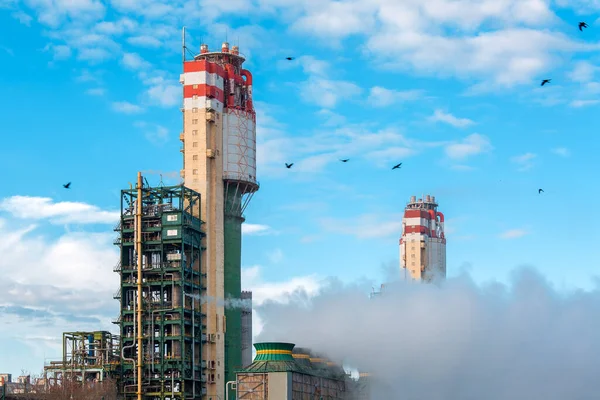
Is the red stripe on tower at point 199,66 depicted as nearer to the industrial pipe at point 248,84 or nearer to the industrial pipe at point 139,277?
the industrial pipe at point 248,84

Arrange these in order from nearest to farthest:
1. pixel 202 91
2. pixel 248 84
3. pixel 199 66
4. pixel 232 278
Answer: pixel 199 66, pixel 202 91, pixel 232 278, pixel 248 84

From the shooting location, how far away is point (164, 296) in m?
174

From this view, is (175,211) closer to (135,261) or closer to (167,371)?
(135,261)

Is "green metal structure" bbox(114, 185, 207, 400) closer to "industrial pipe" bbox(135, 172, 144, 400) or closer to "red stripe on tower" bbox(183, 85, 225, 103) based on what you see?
"industrial pipe" bbox(135, 172, 144, 400)

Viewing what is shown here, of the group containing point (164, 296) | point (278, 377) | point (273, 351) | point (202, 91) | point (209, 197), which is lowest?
point (278, 377)

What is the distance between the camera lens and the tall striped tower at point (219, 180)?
179625 millimetres

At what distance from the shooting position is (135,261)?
579ft

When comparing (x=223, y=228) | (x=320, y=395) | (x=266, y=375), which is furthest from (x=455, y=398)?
(x=223, y=228)

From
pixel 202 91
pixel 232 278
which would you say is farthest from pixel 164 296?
pixel 202 91

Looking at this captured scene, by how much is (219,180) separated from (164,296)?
24.9m

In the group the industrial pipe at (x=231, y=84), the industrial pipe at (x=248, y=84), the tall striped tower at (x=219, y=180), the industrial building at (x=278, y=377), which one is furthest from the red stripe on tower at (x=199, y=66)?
the industrial building at (x=278, y=377)

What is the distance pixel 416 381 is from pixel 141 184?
6839 cm

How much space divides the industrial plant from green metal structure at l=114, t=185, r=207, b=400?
186 millimetres

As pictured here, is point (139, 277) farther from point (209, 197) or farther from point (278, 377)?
point (278, 377)
